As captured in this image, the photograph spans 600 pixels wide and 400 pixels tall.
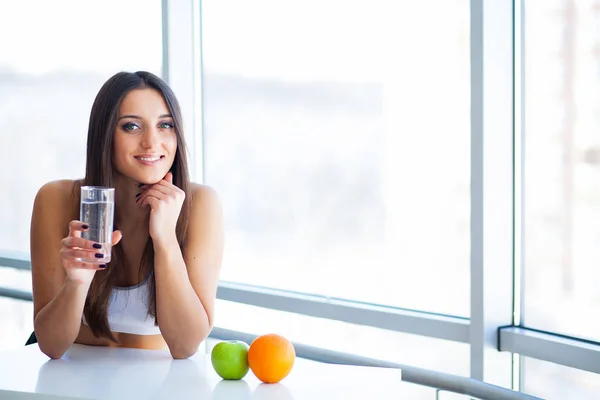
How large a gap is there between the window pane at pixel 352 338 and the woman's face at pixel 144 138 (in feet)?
3.42

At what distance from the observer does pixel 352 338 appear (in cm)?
310

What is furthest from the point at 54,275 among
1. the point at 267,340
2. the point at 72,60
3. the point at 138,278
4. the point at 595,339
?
the point at 72,60

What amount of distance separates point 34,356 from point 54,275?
29cm

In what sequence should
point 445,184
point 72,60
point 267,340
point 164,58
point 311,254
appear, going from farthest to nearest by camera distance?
point 72,60, point 164,58, point 311,254, point 445,184, point 267,340

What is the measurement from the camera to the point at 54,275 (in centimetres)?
203

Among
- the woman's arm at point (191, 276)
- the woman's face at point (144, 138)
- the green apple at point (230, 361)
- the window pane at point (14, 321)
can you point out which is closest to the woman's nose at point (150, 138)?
the woman's face at point (144, 138)

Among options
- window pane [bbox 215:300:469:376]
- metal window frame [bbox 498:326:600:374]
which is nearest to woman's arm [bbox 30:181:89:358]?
window pane [bbox 215:300:469:376]

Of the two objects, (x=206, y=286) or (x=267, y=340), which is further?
(x=206, y=286)

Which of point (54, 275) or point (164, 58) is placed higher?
point (164, 58)

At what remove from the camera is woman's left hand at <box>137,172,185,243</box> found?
1954 mm

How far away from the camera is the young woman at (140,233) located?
195cm

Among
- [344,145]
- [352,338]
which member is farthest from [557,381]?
[344,145]

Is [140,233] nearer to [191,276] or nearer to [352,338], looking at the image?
[191,276]

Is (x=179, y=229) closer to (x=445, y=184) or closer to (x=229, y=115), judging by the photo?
(x=445, y=184)
